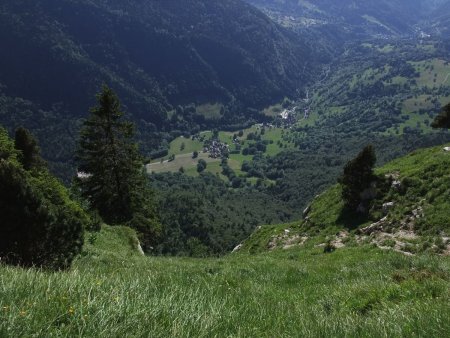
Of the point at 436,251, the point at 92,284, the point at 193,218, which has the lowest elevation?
the point at 193,218

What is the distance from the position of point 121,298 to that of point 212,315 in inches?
40.1

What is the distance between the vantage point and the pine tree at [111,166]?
45.1 metres

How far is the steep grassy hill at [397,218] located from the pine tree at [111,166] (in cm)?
1498

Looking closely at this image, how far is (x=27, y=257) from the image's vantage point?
12164 mm

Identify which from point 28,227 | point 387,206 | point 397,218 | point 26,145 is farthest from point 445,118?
point 26,145

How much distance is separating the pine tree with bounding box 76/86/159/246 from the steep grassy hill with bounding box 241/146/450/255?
15.0 metres

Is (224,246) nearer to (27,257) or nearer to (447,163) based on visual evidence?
(447,163)

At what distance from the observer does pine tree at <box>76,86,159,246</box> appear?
4512 centimetres

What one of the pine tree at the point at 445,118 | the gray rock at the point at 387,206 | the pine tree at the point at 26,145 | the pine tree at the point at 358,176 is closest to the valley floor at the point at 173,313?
the gray rock at the point at 387,206

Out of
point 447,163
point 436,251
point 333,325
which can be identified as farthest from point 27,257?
point 447,163

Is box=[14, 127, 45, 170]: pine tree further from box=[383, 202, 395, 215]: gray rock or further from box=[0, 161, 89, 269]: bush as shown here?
box=[0, 161, 89, 269]: bush

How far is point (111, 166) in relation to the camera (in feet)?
150

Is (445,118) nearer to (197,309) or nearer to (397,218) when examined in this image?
(397,218)

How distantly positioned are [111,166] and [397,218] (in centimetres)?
2913
